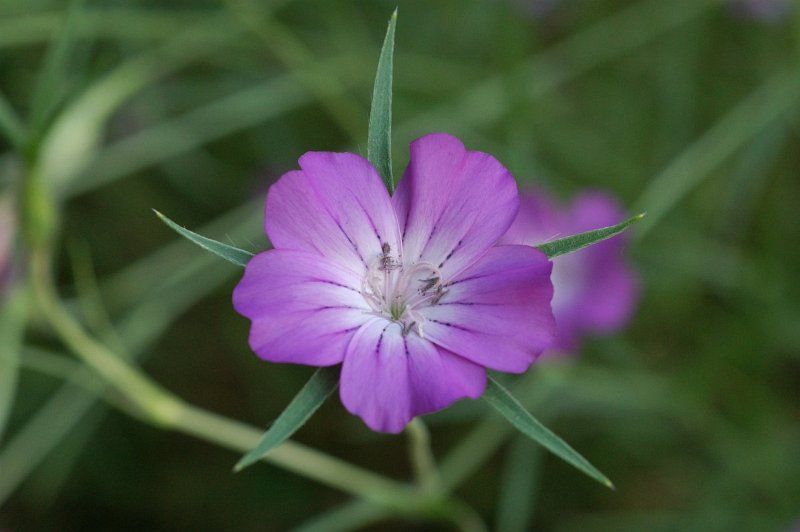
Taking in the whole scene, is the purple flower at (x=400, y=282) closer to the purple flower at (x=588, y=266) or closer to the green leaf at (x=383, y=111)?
the green leaf at (x=383, y=111)

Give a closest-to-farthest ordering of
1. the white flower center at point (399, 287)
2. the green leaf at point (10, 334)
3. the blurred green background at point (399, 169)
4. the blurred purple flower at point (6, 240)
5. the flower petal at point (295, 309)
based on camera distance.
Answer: the flower petal at point (295, 309), the white flower center at point (399, 287), the green leaf at point (10, 334), the blurred purple flower at point (6, 240), the blurred green background at point (399, 169)

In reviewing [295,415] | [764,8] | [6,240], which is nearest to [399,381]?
[295,415]

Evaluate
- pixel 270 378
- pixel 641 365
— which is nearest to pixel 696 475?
pixel 641 365

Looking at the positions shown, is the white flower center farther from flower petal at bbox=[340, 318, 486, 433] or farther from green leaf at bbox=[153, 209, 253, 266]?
green leaf at bbox=[153, 209, 253, 266]

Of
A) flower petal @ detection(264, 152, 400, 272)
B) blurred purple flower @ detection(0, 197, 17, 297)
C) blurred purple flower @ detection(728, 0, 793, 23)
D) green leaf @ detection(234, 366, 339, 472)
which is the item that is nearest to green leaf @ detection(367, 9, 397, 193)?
flower petal @ detection(264, 152, 400, 272)

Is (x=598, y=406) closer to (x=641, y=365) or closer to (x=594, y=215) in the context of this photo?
(x=641, y=365)

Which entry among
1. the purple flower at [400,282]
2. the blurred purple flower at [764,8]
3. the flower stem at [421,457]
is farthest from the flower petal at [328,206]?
the blurred purple flower at [764,8]

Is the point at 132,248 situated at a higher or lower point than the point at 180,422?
higher
